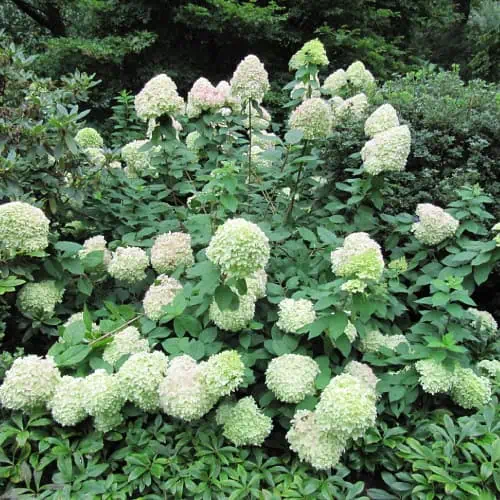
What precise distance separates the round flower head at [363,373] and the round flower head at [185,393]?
0.58 metres

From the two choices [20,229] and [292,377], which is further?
[20,229]

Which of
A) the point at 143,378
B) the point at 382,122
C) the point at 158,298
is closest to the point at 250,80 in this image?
the point at 382,122

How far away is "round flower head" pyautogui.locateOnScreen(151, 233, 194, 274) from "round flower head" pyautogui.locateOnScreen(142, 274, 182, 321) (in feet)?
0.43

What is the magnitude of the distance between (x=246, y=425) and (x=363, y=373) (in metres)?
0.52

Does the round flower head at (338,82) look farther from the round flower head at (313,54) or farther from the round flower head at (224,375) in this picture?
the round flower head at (224,375)

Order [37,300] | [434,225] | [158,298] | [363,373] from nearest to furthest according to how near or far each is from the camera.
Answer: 1. [363,373]
2. [158,298]
3. [37,300]
4. [434,225]

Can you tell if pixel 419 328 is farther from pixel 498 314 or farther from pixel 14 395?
pixel 14 395

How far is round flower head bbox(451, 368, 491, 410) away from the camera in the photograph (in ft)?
6.70

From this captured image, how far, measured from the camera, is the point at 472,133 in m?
3.18

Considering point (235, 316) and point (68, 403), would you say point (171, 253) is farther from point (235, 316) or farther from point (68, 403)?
point (68, 403)

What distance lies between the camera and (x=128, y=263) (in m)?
2.42

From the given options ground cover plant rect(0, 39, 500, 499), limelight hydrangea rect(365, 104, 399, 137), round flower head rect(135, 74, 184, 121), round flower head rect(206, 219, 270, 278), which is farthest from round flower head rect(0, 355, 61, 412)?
limelight hydrangea rect(365, 104, 399, 137)

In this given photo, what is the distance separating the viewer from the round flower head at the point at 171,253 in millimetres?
2355

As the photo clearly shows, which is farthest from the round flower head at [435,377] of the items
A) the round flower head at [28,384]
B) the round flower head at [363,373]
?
the round flower head at [28,384]
